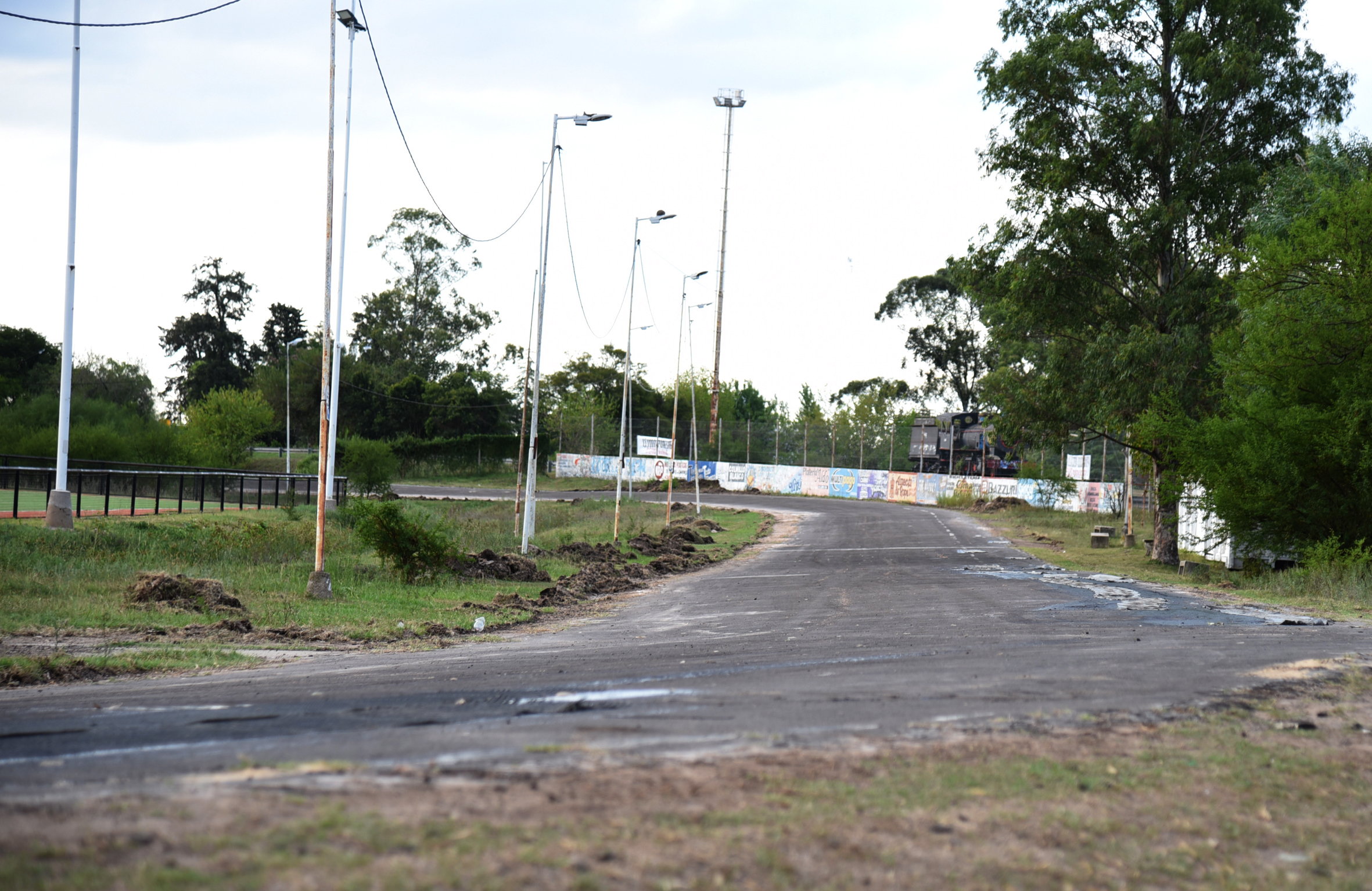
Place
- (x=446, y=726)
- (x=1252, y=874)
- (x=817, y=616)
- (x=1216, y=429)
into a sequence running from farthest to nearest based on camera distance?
(x=1216, y=429)
(x=817, y=616)
(x=446, y=726)
(x=1252, y=874)

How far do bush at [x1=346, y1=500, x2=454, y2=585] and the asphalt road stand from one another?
192 inches

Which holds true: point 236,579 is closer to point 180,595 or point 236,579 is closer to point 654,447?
point 180,595

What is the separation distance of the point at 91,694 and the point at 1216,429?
20.9 meters

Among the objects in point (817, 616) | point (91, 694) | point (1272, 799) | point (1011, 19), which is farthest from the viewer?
point (1011, 19)

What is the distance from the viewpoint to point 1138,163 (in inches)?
1045

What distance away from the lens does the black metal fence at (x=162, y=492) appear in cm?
2777

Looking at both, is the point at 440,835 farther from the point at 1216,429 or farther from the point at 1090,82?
the point at 1090,82

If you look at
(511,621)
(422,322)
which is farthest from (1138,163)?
(422,322)

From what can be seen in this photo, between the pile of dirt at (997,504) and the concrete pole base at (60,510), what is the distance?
138 feet

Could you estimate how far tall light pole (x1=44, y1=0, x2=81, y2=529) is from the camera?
18.4 meters

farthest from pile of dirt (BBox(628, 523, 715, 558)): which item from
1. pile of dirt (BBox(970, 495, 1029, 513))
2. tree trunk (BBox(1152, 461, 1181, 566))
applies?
pile of dirt (BBox(970, 495, 1029, 513))

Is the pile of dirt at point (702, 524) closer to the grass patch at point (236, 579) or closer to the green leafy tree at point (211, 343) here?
the grass patch at point (236, 579)

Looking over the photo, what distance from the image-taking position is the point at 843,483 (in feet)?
212

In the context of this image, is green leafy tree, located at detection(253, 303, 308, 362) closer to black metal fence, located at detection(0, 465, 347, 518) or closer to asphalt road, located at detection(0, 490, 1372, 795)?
black metal fence, located at detection(0, 465, 347, 518)
